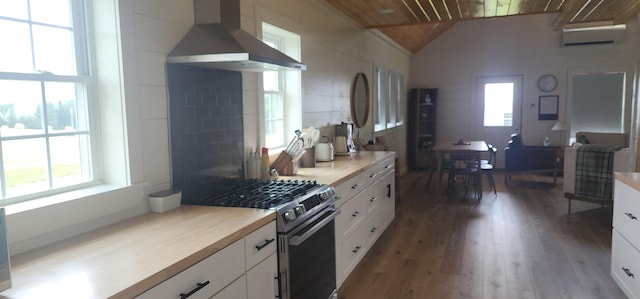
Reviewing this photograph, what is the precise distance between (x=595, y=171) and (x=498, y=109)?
428 cm

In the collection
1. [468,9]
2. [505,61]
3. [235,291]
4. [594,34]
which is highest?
[594,34]

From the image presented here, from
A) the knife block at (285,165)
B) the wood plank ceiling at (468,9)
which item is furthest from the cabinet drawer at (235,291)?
the wood plank ceiling at (468,9)

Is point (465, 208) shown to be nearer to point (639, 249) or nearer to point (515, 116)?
point (639, 249)

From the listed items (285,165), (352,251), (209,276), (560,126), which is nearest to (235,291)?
(209,276)

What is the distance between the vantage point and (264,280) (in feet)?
6.66

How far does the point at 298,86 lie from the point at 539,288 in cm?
247

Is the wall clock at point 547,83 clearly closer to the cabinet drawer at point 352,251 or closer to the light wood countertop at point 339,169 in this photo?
the light wood countertop at point 339,169

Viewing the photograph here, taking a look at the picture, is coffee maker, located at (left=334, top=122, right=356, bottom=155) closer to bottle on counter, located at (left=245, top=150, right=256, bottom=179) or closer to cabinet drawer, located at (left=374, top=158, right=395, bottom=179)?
cabinet drawer, located at (left=374, top=158, right=395, bottom=179)

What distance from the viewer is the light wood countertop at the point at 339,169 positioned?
10.1 feet

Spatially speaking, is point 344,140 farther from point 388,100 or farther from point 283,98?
point 388,100

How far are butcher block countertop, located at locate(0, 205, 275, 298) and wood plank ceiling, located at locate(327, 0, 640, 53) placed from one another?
314 cm

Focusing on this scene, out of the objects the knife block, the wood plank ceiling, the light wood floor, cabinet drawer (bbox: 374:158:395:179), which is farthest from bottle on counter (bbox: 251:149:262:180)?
the wood plank ceiling

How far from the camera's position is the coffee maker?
456cm

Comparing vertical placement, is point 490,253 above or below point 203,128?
below
